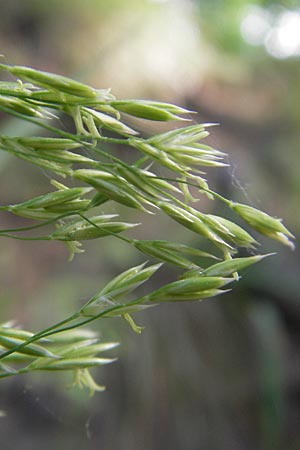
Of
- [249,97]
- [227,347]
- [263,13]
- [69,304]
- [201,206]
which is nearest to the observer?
[69,304]

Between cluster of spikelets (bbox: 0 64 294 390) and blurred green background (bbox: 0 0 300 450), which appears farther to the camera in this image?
blurred green background (bbox: 0 0 300 450)

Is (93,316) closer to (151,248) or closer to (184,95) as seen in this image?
(151,248)

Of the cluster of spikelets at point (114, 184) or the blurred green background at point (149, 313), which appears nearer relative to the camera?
the cluster of spikelets at point (114, 184)

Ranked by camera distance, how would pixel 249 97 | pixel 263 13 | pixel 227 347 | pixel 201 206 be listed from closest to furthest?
pixel 227 347
pixel 201 206
pixel 249 97
pixel 263 13

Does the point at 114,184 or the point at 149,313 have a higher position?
the point at 149,313

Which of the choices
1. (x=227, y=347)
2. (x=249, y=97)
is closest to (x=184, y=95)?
(x=249, y=97)

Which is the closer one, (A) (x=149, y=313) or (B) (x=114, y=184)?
(B) (x=114, y=184)

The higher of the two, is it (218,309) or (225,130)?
(225,130)

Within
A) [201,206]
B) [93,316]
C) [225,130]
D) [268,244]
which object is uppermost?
[225,130]
